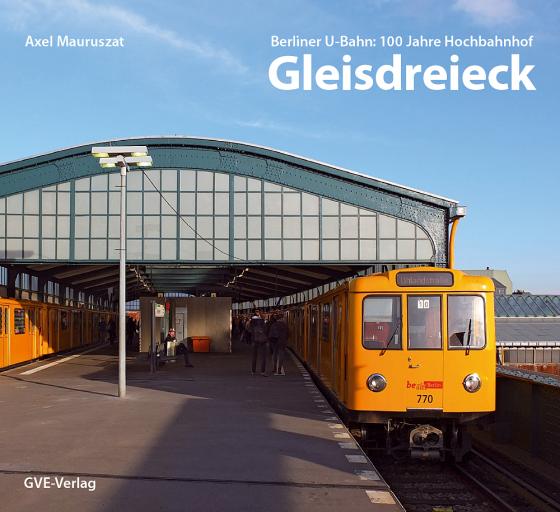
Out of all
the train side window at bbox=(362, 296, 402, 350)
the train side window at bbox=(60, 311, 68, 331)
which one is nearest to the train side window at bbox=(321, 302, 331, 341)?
the train side window at bbox=(362, 296, 402, 350)

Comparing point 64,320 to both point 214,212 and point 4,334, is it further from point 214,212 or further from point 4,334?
point 4,334

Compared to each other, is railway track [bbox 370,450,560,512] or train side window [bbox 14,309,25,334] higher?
train side window [bbox 14,309,25,334]

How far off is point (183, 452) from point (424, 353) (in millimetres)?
3831

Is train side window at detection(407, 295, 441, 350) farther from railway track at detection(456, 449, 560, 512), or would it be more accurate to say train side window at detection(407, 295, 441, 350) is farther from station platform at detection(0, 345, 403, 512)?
railway track at detection(456, 449, 560, 512)

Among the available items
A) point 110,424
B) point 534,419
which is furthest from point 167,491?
point 534,419

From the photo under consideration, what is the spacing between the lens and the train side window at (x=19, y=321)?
2361cm

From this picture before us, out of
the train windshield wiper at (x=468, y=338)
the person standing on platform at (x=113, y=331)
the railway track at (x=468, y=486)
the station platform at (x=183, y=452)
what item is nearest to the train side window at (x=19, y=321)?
the station platform at (x=183, y=452)

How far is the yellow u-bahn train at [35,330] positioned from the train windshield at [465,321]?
614 inches

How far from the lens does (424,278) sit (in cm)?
1074

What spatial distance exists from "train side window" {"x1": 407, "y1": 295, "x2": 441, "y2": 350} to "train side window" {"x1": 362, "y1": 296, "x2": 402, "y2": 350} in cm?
18

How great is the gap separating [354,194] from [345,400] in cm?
1842

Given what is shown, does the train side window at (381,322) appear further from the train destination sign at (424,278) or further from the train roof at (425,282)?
the train destination sign at (424,278)

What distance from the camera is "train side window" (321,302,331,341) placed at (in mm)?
14742

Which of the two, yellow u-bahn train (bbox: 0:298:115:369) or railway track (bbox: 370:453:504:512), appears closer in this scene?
railway track (bbox: 370:453:504:512)
